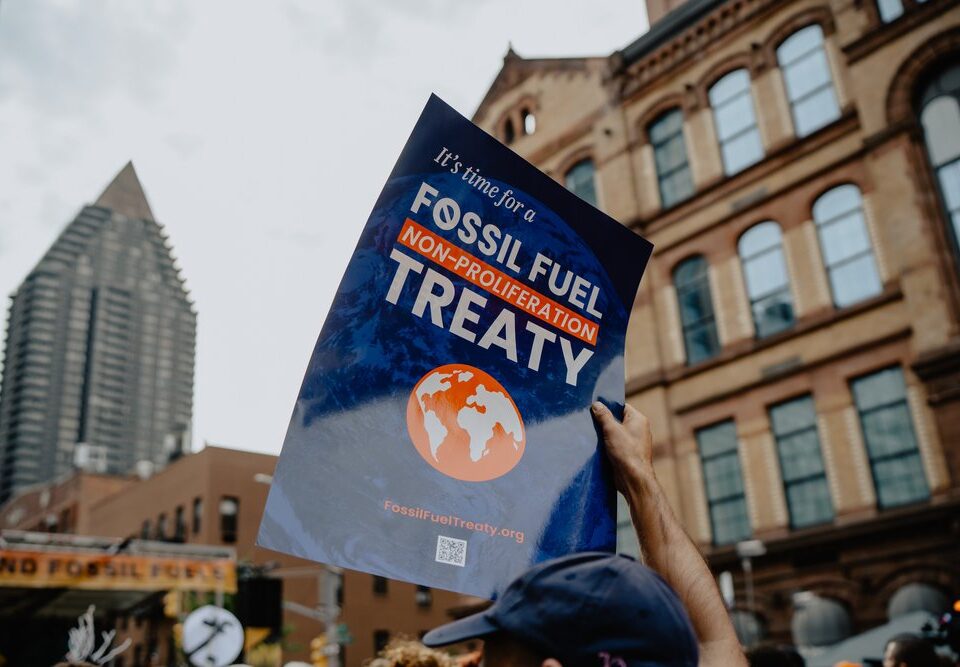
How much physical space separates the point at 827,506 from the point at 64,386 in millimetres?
129875

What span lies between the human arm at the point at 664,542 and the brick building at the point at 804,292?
15994mm

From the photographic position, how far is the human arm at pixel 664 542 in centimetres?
208

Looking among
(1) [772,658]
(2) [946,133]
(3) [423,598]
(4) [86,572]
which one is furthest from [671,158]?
(3) [423,598]

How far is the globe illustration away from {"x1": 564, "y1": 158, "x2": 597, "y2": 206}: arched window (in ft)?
76.1

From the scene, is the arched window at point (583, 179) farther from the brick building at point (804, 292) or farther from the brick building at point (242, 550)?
the brick building at point (242, 550)

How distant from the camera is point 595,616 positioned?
4.85ft

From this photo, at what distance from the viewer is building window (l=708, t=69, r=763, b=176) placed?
21453 millimetres

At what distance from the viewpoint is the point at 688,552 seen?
2236 mm

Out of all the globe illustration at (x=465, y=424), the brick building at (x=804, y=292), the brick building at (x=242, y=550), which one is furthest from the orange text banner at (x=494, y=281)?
the brick building at (x=242, y=550)

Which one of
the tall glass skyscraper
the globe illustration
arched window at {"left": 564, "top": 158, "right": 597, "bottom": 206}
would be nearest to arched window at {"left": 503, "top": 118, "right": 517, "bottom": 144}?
arched window at {"left": 564, "top": 158, "right": 597, "bottom": 206}

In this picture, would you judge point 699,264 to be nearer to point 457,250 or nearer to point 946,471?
point 946,471

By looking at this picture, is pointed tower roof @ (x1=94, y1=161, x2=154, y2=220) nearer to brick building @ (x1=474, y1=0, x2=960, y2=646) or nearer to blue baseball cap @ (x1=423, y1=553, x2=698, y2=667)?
brick building @ (x1=474, y1=0, x2=960, y2=646)

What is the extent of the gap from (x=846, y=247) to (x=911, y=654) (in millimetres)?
15215

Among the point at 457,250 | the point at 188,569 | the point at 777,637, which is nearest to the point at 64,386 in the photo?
the point at 188,569
